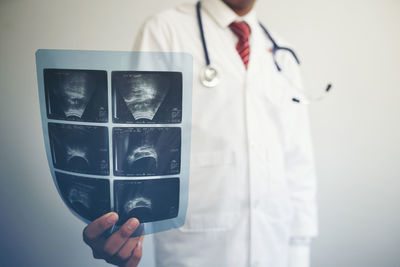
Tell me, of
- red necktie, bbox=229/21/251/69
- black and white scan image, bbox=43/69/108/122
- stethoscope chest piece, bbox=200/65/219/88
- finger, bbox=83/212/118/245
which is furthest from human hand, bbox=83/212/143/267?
red necktie, bbox=229/21/251/69

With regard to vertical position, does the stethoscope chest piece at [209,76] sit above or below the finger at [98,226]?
above

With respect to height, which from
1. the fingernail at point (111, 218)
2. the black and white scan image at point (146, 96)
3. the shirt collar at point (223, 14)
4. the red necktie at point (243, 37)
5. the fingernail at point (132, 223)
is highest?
the shirt collar at point (223, 14)

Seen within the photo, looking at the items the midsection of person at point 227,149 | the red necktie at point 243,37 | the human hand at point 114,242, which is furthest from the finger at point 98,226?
the red necktie at point 243,37

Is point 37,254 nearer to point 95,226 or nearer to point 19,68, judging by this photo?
point 95,226

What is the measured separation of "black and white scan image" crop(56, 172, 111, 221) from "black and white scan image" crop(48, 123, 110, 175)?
0.02 m

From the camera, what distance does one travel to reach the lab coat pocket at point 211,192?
20.5 inches

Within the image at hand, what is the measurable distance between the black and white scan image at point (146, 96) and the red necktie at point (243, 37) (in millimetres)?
171

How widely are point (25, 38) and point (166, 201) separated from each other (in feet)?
1.26

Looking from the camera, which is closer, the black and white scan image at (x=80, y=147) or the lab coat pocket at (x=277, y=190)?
the black and white scan image at (x=80, y=147)

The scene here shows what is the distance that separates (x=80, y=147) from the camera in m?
0.48

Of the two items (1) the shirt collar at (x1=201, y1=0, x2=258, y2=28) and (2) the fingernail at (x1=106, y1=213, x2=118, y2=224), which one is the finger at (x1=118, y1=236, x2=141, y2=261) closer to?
(2) the fingernail at (x1=106, y1=213, x2=118, y2=224)

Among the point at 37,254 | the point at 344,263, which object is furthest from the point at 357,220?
the point at 37,254

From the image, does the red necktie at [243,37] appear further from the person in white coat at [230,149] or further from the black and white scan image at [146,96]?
the black and white scan image at [146,96]

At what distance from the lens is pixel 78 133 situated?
1.56 feet
